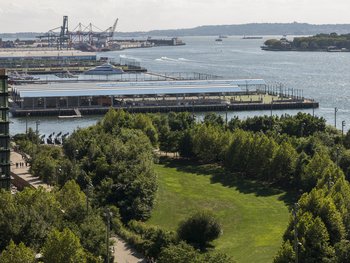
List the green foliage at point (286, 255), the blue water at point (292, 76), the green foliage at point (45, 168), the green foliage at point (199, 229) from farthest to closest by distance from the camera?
the blue water at point (292, 76) → the green foliage at point (45, 168) → the green foliage at point (199, 229) → the green foliage at point (286, 255)

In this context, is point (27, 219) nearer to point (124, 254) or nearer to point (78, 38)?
point (124, 254)

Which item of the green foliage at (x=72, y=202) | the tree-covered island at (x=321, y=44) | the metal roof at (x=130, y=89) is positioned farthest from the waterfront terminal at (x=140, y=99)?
the tree-covered island at (x=321, y=44)

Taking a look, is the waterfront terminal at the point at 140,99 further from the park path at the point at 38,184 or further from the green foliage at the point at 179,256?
the green foliage at the point at 179,256

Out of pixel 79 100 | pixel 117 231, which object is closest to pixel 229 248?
pixel 117 231

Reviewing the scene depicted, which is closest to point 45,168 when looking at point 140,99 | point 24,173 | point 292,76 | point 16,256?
point 24,173

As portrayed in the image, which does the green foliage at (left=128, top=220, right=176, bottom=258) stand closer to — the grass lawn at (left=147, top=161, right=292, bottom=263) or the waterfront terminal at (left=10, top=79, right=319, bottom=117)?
the grass lawn at (left=147, top=161, right=292, bottom=263)
